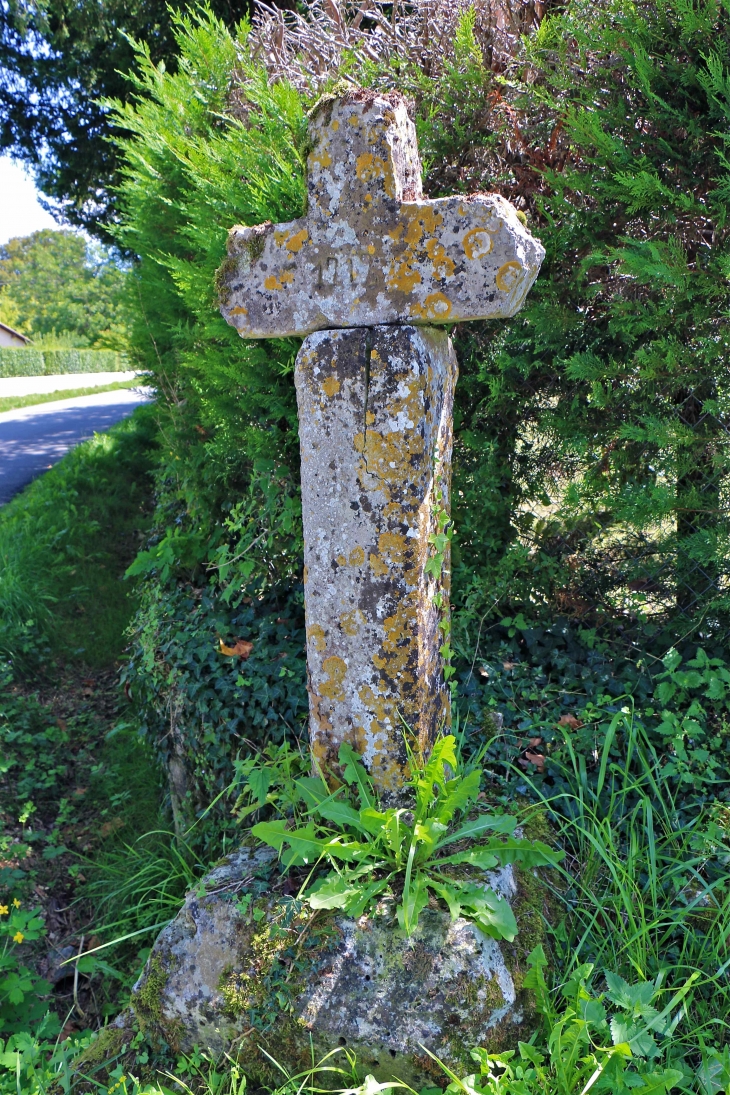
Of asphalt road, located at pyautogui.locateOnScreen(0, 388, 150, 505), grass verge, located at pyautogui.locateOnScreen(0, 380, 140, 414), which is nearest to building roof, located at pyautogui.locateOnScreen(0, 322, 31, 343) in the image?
grass verge, located at pyautogui.locateOnScreen(0, 380, 140, 414)

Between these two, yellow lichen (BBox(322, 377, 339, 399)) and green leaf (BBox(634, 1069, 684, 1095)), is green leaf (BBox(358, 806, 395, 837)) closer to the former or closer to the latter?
green leaf (BBox(634, 1069, 684, 1095))

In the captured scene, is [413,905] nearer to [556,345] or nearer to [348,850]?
[348,850]

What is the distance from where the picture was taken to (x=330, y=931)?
2.26 metres

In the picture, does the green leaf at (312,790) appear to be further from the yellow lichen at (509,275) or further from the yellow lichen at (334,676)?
the yellow lichen at (509,275)

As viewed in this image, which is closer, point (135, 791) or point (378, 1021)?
point (378, 1021)

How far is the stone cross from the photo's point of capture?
7.30 ft

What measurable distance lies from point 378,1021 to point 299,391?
1.87 metres

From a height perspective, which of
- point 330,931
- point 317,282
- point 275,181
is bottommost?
point 330,931

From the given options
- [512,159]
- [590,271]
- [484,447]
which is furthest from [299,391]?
[512,159]

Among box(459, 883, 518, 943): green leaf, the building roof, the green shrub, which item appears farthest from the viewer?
the building roof

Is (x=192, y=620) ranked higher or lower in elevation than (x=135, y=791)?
higher

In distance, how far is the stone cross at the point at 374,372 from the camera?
2.22 metres

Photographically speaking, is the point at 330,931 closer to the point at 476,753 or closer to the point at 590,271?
the point at 476,753

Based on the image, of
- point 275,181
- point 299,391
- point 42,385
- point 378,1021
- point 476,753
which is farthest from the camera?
point 42,385
